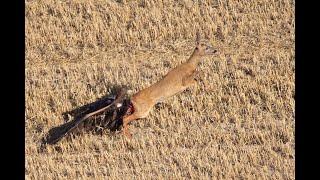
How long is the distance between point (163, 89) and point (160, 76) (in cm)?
184

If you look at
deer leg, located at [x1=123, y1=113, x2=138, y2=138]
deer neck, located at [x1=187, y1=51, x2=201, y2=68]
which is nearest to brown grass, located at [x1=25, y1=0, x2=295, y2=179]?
deer leg, located at [x1=123, y1=113, x2=138, y2=138]

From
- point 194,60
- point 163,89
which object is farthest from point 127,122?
point 194,60

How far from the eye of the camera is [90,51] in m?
15.2

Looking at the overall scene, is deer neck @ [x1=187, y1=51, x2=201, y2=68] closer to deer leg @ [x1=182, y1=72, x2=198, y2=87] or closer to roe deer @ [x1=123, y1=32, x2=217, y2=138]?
roe deer @ [x1=123, y1=32, x2=217, y2=138]

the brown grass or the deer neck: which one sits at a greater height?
the deer neck

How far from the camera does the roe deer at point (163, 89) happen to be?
11375mm

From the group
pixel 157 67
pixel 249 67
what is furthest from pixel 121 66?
pixel 249 67

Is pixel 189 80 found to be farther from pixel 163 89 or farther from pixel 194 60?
pixel 163 89

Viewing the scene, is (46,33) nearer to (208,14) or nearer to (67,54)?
(67,54)

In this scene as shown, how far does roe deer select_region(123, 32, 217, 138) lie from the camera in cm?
1138

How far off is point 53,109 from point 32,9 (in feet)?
17.2

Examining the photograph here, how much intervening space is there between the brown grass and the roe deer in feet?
1.09

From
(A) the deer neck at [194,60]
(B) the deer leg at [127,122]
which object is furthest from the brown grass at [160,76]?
(A) the deer neck at [194,60]

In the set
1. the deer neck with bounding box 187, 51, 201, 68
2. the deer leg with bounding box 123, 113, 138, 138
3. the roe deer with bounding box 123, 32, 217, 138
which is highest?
the deer neck with bounding box 187, 51, 201, 68
